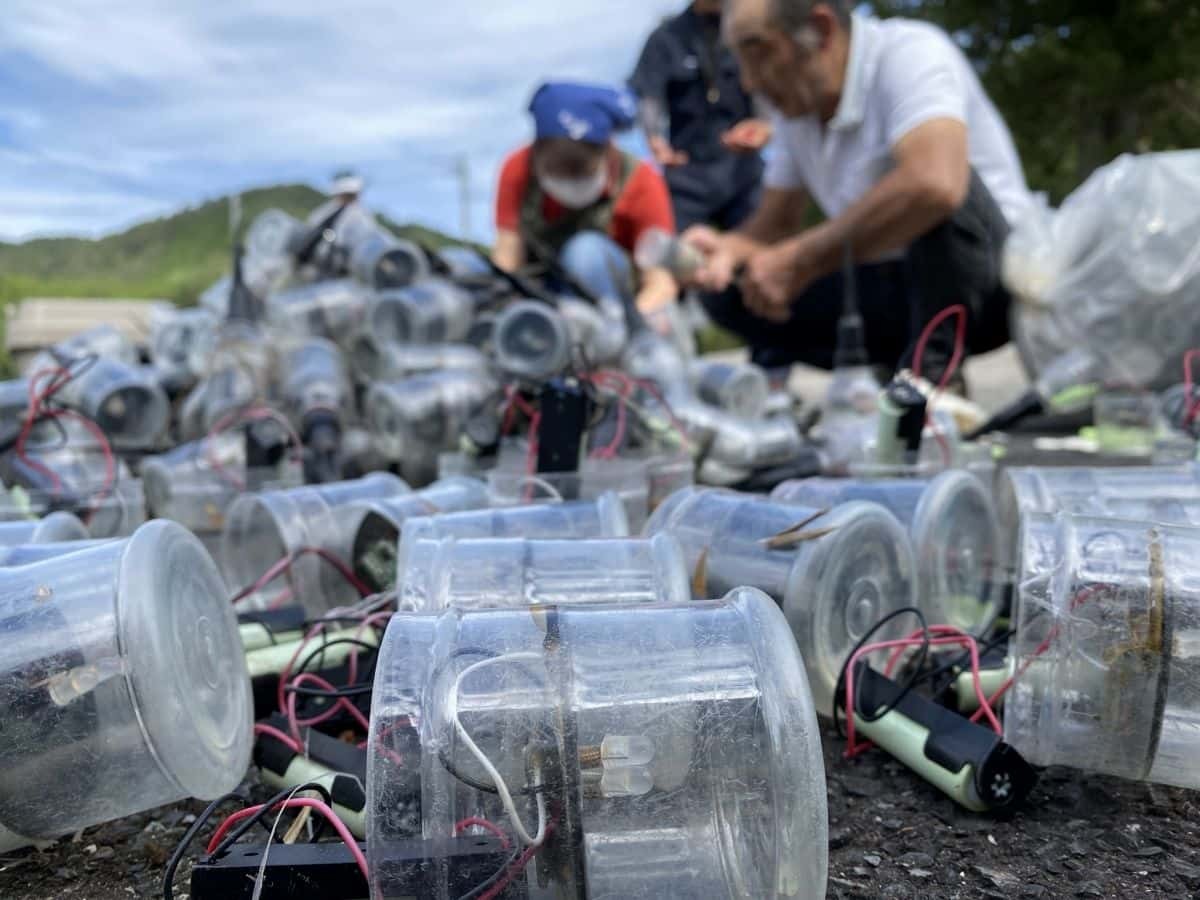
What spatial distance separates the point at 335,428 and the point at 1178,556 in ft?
8.05

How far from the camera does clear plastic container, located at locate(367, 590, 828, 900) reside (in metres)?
0.91

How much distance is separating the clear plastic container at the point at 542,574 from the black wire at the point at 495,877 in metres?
0.53

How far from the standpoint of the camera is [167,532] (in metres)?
1.25

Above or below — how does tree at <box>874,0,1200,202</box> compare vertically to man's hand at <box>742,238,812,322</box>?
above

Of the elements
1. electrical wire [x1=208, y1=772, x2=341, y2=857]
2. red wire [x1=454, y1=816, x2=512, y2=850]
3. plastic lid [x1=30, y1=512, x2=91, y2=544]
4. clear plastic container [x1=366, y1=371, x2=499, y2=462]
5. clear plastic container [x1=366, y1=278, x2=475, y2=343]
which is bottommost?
electrical wire [x1=208, y1=772, x2=341, y2=857]

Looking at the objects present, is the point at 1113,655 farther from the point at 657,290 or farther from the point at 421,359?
the point at 657,290

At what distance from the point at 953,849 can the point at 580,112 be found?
4246 mm

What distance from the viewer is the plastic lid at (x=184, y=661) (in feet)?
3.64

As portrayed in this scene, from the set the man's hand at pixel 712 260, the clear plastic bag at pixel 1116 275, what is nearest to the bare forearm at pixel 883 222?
the man's hand at pixel 712 260

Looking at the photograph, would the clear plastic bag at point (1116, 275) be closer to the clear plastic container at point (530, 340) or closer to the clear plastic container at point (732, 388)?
the clear plastic container at point (732, 388)

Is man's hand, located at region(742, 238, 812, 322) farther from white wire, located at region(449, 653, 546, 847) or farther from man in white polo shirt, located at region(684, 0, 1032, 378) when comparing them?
white wire, located at region(449, 653, 546, 847)

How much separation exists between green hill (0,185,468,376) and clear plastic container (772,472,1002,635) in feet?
12.9

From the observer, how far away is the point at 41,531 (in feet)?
5.29

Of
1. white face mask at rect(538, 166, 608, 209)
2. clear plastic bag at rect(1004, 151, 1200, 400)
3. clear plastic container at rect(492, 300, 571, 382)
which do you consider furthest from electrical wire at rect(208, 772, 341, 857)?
white face mask at rect(538, 166, 608, 209)
